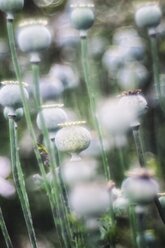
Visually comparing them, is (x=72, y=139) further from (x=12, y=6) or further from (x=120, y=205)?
(x=12, y=6)

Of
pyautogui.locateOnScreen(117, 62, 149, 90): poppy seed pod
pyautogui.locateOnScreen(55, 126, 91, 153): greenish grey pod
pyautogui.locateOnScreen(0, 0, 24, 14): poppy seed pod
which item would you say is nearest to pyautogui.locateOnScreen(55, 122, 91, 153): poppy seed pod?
pyautogui.locateOnScreen(55, 126, 91, 153): greenish grey pod

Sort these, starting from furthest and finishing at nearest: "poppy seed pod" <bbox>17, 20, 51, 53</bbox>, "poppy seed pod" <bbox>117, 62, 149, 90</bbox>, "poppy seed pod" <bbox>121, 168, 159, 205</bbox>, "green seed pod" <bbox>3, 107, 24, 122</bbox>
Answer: "poppy seed pod" <bbox>117, 62, 149, 90</bbox> < "green seed pod" <bbox>3, 107, 24, 122</bbox> < "poppy seed pod" <bbox>17, 20, 51, 53</bbox> < "poppy seed pod" <bbox>121, 168, 159, 205</bbox>

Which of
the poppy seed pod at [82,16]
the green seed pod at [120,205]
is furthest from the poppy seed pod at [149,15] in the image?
the green seed pod at [120,205]

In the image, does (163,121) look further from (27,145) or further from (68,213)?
(68,213)

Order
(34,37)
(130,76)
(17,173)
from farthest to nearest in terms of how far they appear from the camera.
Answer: (130,76), (17,173), (34,37)

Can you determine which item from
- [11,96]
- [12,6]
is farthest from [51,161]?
[12,6]

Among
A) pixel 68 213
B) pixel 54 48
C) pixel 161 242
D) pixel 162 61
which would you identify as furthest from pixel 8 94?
pixel 54 48

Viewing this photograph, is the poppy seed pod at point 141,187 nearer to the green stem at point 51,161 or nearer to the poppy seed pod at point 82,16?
the green stem at point 51,161

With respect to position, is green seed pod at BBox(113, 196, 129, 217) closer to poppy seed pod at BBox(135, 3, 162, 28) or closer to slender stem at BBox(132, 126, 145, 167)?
slender stem at BBox(132, 126, 145, 167)
